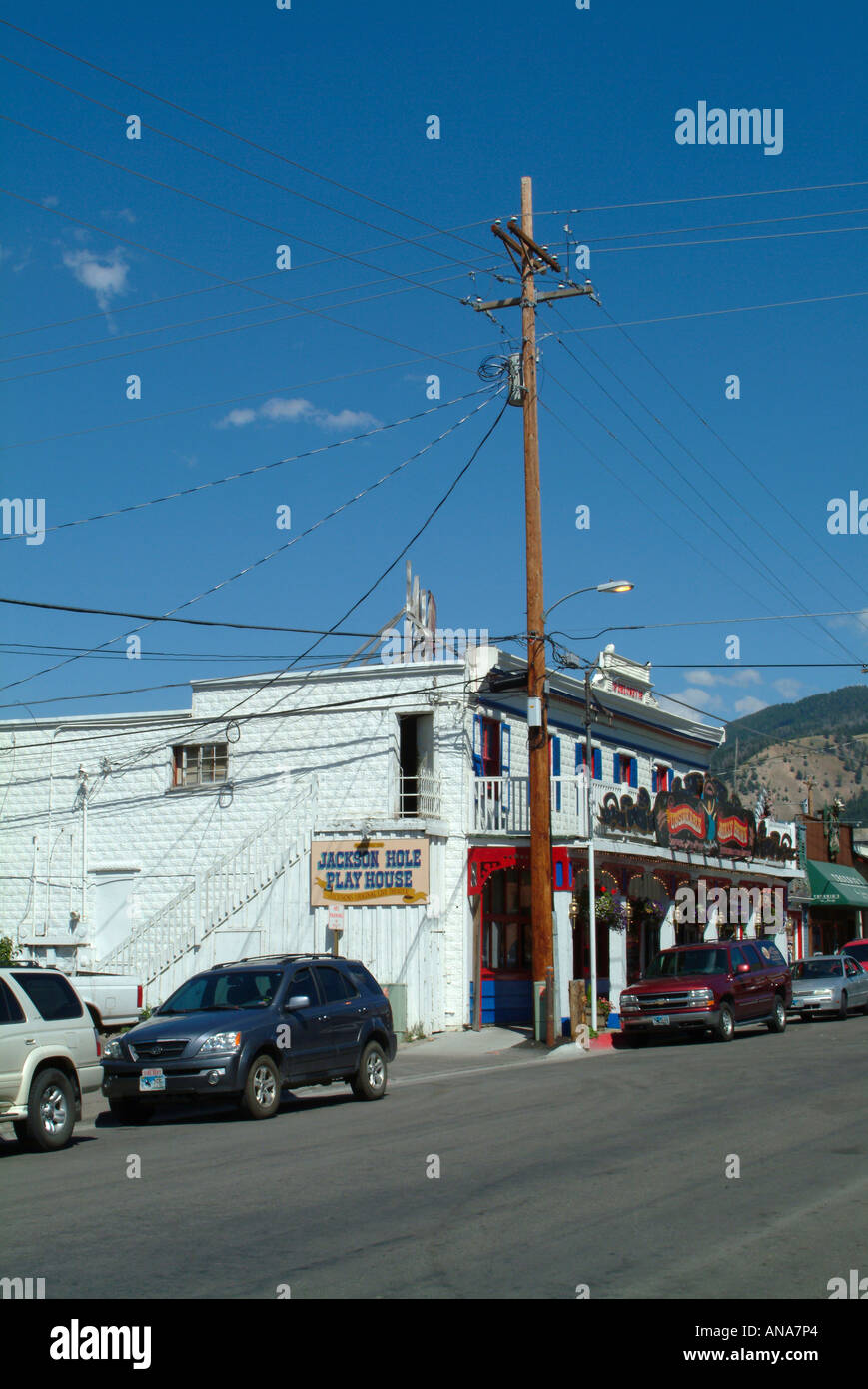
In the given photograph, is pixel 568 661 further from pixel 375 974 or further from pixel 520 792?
pixel 375 974

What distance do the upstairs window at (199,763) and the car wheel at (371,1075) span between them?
13.4 m

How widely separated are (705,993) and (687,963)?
137cm

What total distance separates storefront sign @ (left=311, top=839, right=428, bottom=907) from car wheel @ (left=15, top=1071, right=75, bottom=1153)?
12818mm

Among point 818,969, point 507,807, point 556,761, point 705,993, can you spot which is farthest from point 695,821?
point 705,993

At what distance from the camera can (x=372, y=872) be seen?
2617 cm

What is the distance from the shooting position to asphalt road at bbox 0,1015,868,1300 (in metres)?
7.19

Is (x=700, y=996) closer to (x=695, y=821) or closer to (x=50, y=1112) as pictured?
(x=695, y=821)

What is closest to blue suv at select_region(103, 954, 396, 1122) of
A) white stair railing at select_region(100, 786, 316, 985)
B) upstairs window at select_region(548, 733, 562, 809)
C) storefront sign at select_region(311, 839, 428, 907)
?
storefront sign at select_region(311, 839, 428, 907)

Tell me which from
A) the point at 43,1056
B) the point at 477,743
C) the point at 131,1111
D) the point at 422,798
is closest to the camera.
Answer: the point at 43,1056

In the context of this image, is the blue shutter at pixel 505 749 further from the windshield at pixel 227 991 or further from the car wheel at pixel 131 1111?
the car wheel at pixel 131 1111

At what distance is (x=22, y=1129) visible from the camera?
12992 millimetres

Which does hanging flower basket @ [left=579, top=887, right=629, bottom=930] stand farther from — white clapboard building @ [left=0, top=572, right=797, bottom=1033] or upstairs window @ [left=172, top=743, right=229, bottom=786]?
upstairs window @ [left=172, top=743, right=229, bottom=786]
